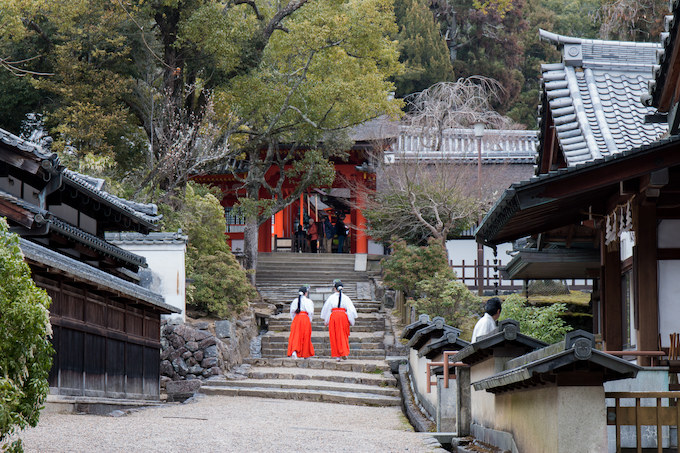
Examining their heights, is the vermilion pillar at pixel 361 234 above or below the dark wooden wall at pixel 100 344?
above

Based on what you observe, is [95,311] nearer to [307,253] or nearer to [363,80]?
[363,80]

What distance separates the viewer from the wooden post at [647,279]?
9.59 metres

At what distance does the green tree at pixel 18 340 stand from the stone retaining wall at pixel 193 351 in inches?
543

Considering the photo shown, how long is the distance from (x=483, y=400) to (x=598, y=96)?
225 inches

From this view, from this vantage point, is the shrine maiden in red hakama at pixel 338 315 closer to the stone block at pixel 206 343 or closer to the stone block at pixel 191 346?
the stone block at pixel 206 343

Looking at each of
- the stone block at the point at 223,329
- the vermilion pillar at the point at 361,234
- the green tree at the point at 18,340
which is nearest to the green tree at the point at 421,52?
the vermilion pillar at the point at 361,234

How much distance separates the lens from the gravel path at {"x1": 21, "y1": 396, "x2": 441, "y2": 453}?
9.48 m

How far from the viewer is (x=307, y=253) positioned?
120ft

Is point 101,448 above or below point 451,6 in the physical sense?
below

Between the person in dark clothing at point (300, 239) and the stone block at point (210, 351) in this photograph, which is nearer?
the stone block at point (210, 351)

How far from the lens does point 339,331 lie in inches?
820

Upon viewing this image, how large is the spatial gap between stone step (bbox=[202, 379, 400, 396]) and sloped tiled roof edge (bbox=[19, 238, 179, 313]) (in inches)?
109

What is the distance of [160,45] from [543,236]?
14.2 meters

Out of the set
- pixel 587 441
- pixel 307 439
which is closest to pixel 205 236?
pixel 307 439
